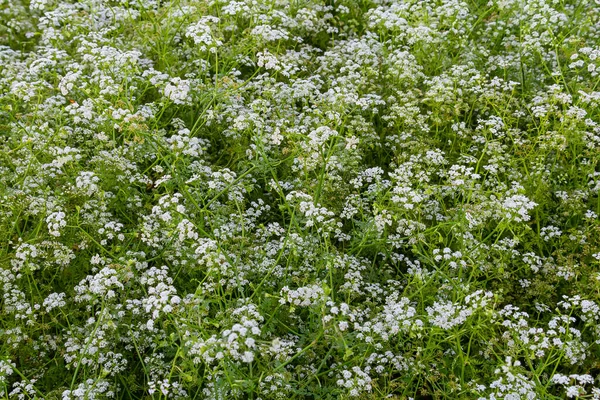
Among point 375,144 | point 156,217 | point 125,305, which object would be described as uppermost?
point 375,144

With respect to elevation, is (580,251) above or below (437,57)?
below

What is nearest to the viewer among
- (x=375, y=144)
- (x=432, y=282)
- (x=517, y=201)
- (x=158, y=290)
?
(x=158, y=290)

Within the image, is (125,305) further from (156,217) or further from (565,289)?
(565,289)

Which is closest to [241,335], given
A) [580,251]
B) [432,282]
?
[432,282]

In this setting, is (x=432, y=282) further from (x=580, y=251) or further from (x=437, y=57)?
(x=437, y=57)

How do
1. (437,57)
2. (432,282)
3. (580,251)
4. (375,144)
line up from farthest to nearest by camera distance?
(437,57)
(375,144)
(580,251)
(432,282)

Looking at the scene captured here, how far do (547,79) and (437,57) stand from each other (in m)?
1.34

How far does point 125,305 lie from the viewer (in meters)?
4.94

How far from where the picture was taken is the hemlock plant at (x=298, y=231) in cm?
434

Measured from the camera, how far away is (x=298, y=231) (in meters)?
5.18

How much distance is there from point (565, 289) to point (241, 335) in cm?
303

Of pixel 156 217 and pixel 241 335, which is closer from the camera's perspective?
pixel 241 335

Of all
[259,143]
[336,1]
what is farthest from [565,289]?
[336,1]

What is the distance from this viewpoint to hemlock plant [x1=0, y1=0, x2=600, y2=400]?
14.3 ft
